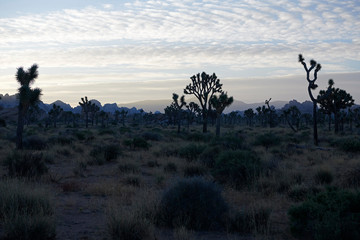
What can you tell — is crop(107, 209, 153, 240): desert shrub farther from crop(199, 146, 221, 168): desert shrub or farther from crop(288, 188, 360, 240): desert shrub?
crop(199, 146, 221, 168): desert shrub

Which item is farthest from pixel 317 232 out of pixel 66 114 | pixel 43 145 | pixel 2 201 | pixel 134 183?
pixel 66 114

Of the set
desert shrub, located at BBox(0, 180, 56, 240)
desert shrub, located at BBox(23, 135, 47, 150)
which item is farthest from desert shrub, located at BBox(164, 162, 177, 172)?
desert shrub, located at BBox(23, 135, 47, 150)

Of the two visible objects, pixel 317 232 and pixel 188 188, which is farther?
pixel 188 188

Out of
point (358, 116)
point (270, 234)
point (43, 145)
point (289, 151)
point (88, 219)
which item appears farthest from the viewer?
point (358, 116)

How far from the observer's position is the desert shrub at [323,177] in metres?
10.4

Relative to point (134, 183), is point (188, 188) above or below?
above

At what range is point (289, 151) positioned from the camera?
18906 millimetres

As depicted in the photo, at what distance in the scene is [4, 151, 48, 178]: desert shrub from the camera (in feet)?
35.1

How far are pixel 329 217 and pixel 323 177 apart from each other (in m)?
5.86

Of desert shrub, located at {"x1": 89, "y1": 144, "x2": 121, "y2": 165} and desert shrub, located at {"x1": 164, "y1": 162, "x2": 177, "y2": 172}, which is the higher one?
desert shrub, located at {"x1": 89, "y1": 144, "x2": 121, "y2": 165}

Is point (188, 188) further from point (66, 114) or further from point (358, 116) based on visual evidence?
point (66, 114)

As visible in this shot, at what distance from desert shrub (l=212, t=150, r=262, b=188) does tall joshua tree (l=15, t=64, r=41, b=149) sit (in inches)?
562

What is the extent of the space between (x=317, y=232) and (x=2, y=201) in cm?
588

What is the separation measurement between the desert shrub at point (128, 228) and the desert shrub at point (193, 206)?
0.72 meters
